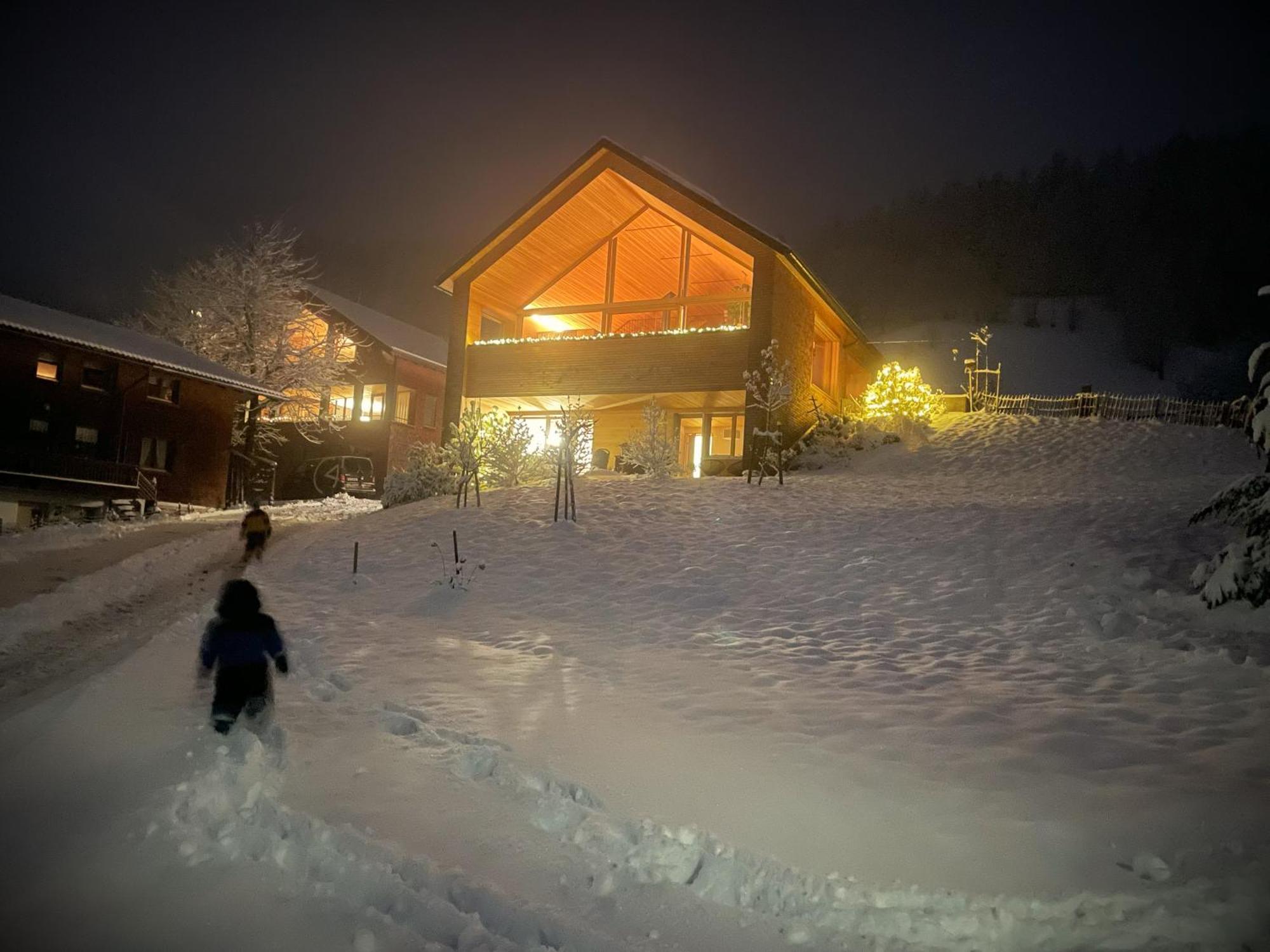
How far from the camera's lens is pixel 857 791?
4.85m

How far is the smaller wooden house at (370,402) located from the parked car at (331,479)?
258mm

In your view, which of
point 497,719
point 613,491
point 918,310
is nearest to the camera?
point 497,719

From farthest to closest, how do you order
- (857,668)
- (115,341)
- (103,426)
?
(103,426), (115,341), (857,668)

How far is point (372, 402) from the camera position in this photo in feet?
106

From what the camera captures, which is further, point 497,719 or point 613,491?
point 613,491

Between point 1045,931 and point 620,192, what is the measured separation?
74.3ft

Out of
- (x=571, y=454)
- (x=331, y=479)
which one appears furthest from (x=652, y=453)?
(x=331, y=479)

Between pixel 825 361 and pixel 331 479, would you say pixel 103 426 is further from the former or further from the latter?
pixel 825 361

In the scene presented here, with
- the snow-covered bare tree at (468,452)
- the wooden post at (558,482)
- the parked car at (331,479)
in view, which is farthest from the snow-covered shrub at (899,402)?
the parked car at (331,479)

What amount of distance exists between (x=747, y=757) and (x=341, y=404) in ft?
103

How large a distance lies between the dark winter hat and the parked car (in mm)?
25646

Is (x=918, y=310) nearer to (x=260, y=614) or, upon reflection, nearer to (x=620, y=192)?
(x=620, y=192)

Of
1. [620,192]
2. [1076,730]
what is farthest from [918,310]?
[1076,730]

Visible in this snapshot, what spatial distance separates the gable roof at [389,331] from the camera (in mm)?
31938
